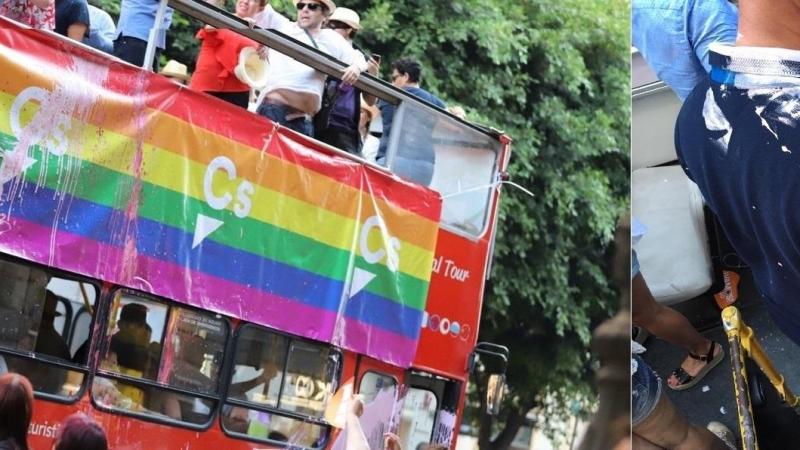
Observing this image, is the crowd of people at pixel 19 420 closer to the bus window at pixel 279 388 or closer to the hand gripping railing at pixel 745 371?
the hand gripping railing at pixel 745 371

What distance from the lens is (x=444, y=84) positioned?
1309 cm

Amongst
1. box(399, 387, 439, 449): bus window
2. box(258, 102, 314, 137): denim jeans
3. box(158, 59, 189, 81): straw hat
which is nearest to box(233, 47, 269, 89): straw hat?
box(258, 102, 314, 137): denim jeans

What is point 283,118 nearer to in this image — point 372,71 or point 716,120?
point 372,71

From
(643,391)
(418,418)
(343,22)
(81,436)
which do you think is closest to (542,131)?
(343,22)

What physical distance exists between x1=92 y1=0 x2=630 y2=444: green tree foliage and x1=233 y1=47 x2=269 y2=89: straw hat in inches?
214

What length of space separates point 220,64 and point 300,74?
398mm

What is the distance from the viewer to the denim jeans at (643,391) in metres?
2.28

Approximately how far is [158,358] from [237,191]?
33.4 inches

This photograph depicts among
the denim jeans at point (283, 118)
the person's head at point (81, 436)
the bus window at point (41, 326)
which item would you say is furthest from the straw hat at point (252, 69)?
the person's head at point (81, 436)

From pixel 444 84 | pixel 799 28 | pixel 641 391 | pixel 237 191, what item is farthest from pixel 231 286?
pixel 444 84

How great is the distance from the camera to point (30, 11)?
17.7 ft

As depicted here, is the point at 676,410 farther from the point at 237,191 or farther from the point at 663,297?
the point at 237,191

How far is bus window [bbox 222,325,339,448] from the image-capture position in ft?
19.9

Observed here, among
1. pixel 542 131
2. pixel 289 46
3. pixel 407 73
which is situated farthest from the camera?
pixel 542 131
